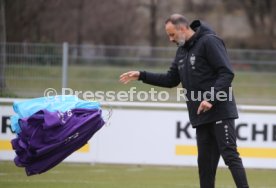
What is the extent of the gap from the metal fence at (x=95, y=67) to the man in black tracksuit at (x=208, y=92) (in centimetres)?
854

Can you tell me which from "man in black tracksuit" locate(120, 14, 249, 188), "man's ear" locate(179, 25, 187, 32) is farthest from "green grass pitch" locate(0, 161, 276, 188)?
"man's ear" locate(179, 25, 187, 32)

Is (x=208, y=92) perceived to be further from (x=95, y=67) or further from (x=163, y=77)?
(x=95, y=67)

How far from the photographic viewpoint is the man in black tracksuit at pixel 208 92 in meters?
7.46

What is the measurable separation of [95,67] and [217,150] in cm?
1006

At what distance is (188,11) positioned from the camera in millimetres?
43594

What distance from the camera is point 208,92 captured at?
24.9ft

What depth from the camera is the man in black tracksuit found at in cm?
746

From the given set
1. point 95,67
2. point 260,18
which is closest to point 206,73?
point 95,67

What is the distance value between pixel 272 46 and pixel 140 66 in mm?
20068

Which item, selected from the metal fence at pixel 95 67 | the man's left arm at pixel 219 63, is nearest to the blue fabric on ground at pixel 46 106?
the man's left arm at pixel 219 63

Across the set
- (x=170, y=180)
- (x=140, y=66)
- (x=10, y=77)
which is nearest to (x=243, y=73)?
(x=140, y=66)

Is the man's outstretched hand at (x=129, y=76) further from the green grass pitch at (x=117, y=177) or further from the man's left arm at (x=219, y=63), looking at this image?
the green grass pitch at (x=117, y=177)

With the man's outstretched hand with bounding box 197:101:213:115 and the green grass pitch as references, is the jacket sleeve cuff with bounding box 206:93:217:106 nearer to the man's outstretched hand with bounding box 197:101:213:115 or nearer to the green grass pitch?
the man's outstretched hand with bounding box 197:101:213:115

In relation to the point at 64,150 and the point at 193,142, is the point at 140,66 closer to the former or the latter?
the point at 193,142
